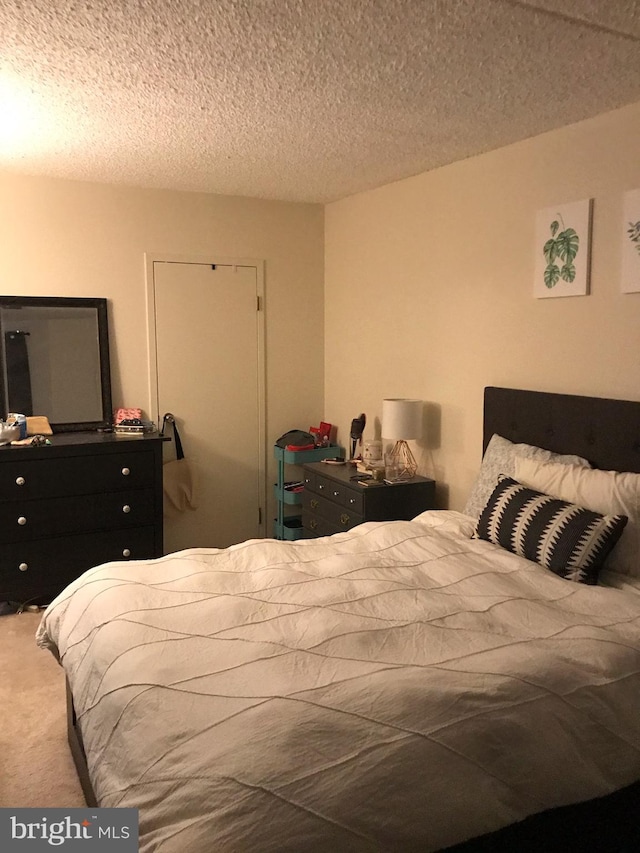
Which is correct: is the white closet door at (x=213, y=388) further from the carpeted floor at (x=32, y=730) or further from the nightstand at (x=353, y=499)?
the carpeted floor at (x=32, y=730)

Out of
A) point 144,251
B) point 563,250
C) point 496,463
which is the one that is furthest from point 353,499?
point 144,251

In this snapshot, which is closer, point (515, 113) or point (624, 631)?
point (624, 631)

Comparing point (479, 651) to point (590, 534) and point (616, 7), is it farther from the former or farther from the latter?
point (616, 7)

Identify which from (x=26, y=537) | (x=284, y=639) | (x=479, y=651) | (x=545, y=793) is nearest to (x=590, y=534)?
(x=479, y=651)

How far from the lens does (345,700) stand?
65.4 inches

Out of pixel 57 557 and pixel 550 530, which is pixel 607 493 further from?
pixel 57 557

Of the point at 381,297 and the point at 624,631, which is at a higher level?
the point at 381,297

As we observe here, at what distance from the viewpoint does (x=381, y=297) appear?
4.27m

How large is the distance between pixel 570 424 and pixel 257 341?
232 cm

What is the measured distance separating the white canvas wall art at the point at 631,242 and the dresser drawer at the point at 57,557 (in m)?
2.76

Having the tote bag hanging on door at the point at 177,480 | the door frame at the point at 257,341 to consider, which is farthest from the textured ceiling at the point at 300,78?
the tote bag hanging on door at the point at 177,480

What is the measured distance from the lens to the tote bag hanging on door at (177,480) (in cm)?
438

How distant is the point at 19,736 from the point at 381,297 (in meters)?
2.95

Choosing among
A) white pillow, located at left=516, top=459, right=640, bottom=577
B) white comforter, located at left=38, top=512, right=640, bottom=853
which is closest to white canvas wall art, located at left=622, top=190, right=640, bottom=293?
white pillow, located at left=516, top=459, right=640, bottom=577
